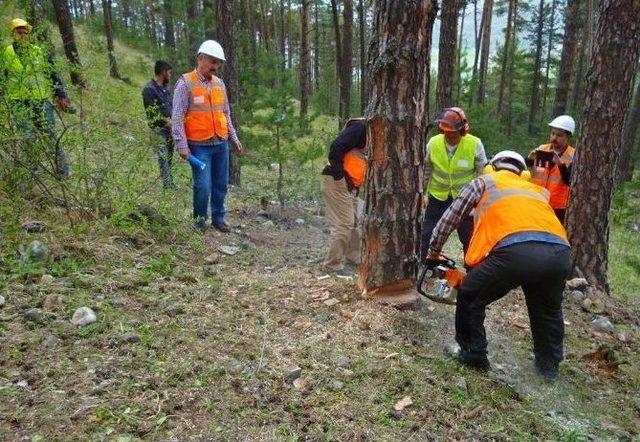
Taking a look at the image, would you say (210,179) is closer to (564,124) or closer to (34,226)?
(34,226)

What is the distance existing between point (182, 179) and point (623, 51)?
14.9 ft

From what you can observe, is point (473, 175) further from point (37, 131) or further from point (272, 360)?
point (37, 131)

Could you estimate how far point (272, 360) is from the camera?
3010 millimetres

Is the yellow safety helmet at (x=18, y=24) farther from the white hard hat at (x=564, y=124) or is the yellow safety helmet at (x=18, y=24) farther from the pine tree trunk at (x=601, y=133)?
the white hard hat at (x=564, y=124)

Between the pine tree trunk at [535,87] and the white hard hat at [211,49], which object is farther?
the pine tree trunk at [535,87]

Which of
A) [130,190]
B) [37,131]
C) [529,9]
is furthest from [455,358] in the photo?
[529,9]

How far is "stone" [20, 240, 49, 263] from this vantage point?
3547mm

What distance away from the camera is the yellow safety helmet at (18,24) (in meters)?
3.77

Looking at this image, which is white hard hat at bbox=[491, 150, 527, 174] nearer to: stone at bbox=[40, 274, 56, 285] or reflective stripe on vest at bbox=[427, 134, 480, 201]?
reflective stripe on vest at bbox=[427, 134, 480, 201]

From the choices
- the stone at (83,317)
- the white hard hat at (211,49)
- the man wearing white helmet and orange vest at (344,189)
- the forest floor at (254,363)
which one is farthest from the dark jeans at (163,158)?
the stone at (83,317)

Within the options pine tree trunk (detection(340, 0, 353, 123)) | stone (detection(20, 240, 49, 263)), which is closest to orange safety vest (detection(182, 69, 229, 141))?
stone (detection(20, 240, 49, 263))

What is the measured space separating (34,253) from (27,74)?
4.45 ft

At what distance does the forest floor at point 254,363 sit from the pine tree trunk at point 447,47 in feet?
17.0

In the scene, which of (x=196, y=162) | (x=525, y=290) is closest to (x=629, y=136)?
(x=525, y=290)
